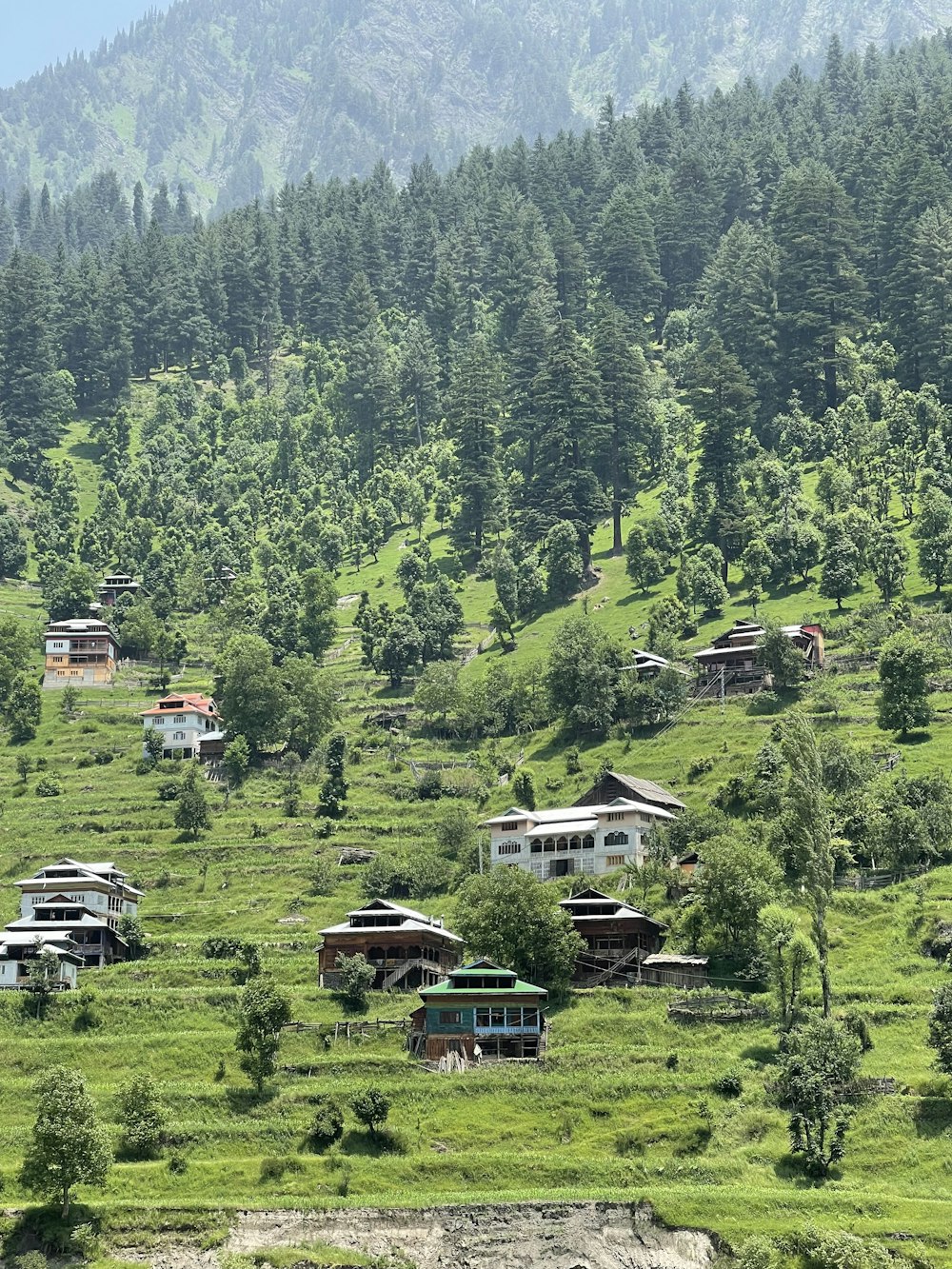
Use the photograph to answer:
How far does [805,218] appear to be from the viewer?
196 metres

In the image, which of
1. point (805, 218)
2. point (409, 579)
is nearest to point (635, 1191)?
point (409, 579)

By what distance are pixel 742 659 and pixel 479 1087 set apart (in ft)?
193

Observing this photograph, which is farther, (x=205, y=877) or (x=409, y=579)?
(x=409, y=579)

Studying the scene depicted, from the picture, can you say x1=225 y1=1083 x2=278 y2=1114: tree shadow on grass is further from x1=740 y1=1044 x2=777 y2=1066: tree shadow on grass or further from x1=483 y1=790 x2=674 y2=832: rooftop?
x1=483 y1=790 x2=674 y2=832: rooftop

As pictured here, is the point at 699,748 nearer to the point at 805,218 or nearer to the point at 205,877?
the point at 205,877

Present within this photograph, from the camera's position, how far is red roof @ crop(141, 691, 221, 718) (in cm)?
15050

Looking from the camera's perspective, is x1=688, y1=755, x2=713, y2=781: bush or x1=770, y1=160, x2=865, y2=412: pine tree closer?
x1=688, y1=755, x2=713, y2=781: bush

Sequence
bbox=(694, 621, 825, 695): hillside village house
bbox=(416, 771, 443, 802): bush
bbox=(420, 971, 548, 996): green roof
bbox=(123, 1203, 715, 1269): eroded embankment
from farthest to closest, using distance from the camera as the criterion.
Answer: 1. bbox=(694, 621, 825, 695): hillside village house
2. bbox=(416, 771, 443, 802): bush
3. bbox=(420, 971, 548, 996): green roof
4. bbox=(123, 1203, 715, 1269): eroded embankment

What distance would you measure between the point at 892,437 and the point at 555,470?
3226cm

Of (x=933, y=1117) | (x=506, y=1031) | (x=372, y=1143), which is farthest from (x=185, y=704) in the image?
(x=933, y=1117)

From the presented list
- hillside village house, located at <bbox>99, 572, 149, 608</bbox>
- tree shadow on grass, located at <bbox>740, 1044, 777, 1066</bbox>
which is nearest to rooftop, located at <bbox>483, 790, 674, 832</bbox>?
tree shadow on grass, located at <bbox>740, 1044, 777, 1066</bbox>

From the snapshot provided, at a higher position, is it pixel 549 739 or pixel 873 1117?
pixel 549 739

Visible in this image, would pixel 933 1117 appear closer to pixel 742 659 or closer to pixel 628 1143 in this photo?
pixel 628 1143

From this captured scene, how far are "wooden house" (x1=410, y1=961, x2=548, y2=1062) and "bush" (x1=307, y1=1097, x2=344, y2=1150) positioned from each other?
7912 mm
